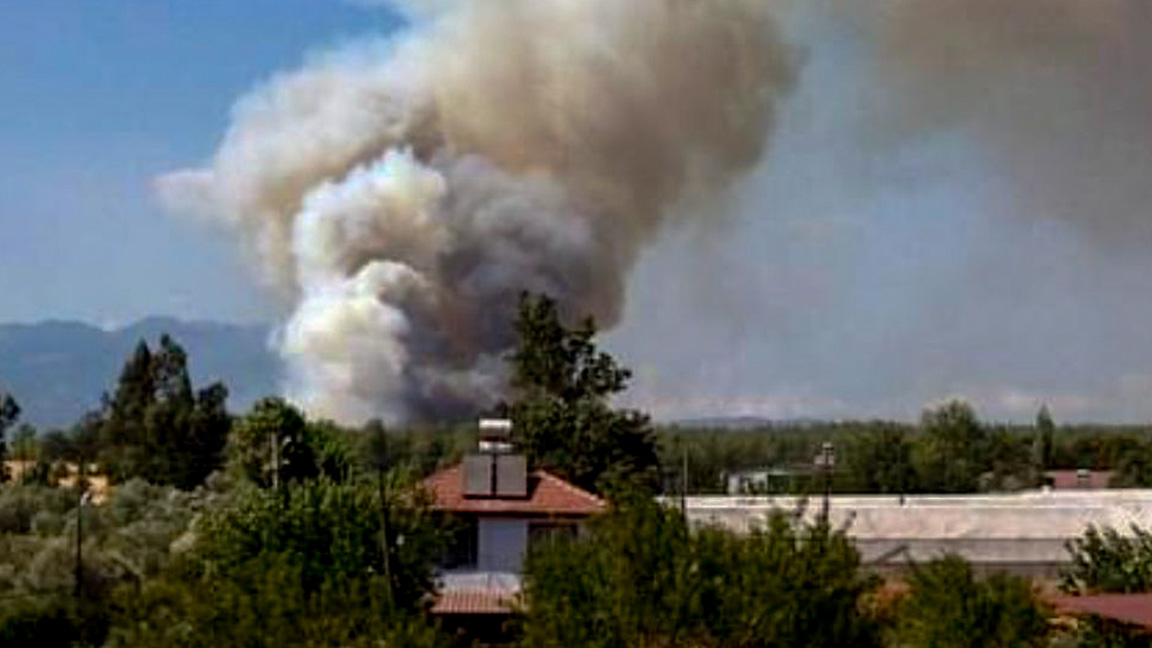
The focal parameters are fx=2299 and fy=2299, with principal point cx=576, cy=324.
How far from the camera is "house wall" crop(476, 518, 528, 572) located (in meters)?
44.5

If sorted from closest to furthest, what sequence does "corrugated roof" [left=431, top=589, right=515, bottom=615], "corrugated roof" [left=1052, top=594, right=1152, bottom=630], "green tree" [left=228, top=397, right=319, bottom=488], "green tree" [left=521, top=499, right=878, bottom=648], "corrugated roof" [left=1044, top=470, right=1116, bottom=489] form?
"green tree" [left=521, top=499, right=878, bottom=648]
"corrugated roof" [left=1052, top=594, right=1152, bottom=630]
"corrugated roof" [left=431, top=589, right=515, bottom=615]
"green tree" [left=228, top=397, right=319, bottom=488]
"corrugated roof" [left=1044, top=470, right=1116, bottom=489]

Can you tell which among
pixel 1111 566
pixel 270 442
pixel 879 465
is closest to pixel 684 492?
pixel 1111 566

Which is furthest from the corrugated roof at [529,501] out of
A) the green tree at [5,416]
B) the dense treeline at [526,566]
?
the green tree at [5,416]

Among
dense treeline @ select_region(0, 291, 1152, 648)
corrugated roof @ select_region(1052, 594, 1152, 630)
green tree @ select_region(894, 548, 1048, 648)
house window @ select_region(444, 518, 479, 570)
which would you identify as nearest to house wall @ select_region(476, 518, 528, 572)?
house window @ select_region(444, 518, 479, 570)

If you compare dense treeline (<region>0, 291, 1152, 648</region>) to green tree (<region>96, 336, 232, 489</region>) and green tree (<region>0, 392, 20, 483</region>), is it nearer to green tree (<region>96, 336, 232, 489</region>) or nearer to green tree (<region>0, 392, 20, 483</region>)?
green tree (<region>96, 336, 232, 489</region>)

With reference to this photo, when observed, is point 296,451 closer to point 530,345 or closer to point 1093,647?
point 530,345

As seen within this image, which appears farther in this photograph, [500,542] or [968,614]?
[500,542]

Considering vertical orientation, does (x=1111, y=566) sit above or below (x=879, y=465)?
below

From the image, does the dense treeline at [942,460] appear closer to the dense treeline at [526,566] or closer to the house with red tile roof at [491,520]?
the dense treeline at [526,566]

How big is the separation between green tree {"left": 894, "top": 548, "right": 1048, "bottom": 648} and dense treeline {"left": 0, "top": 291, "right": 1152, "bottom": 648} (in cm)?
3

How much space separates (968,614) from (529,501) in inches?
642

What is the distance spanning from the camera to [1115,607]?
113 feet

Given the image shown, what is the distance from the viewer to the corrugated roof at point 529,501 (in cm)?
4456

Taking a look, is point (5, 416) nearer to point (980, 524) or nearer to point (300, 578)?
point (980, 524)
